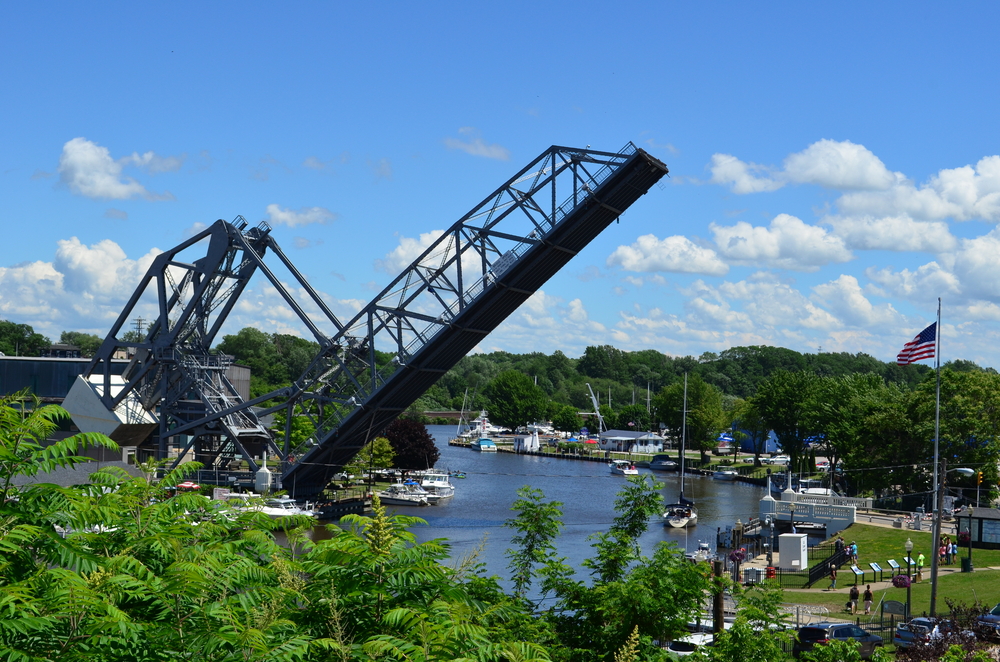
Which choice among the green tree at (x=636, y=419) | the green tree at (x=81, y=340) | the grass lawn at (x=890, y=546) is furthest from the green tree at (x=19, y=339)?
the grass lawn at (x=890, y=546)

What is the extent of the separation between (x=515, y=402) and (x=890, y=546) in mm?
90302

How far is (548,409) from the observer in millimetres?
132625

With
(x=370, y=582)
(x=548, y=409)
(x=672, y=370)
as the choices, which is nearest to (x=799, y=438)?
(x=548, y=409)

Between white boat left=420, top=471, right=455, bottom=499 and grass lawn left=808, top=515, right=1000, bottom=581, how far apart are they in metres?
24.2

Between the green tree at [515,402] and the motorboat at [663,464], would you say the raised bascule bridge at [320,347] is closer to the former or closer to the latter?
the motorboat at [663,464]

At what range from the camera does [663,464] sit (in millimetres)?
89125

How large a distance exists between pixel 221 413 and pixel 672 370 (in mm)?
144998

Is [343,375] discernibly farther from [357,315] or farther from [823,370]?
[823,370]

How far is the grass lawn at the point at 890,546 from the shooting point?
32562 millimetres

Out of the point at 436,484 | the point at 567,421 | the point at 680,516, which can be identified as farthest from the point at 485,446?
the point at 680,516

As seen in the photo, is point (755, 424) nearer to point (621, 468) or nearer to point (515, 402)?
point (621, 468)

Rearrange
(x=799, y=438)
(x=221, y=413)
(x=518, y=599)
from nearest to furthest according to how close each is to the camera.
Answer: (x=518, y=599)
(x=221, y=413)
(x=799, y=438)

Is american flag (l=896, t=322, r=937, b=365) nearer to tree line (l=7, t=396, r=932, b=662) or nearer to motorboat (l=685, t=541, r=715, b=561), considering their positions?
motorboat (l=685, t=541, r=715, b=561)

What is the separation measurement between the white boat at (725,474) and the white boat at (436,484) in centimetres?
3073
